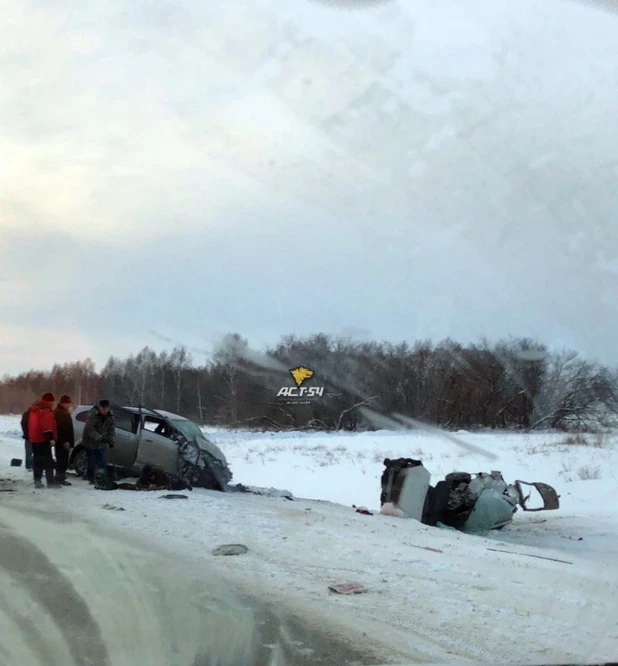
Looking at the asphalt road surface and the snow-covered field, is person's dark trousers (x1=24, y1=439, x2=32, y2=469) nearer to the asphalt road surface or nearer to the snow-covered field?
the snow-covered field

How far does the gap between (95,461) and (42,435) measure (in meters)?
1.48

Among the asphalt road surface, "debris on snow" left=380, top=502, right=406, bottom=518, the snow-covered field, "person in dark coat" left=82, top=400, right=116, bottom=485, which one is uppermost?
"person in dark coat" left=82, top=400, right=116, bottom=485

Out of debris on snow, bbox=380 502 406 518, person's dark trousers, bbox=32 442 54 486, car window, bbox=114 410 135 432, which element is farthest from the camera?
car window, bbox=114 410 135 432

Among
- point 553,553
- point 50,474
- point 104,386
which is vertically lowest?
point 553,553

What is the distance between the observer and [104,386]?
1920cm

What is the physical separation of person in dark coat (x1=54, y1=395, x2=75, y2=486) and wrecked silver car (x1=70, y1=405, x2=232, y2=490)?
67 centimetres

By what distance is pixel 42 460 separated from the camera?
46.0 ft

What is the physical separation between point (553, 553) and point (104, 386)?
11.8 metres

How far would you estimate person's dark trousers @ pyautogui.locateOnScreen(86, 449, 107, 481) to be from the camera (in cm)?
1471

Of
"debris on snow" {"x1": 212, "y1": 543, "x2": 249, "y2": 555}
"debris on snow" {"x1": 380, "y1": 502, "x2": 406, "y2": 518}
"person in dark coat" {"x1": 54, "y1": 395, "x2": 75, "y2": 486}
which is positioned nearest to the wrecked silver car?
"person in dark coat" {"x1": 54, "y1": 395, "x2": 75, "y2": 486}

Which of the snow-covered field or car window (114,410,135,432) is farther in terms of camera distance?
car window (114,410,135,432)

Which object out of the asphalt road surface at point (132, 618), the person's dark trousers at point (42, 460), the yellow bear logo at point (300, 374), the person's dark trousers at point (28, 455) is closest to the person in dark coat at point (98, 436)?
the person's dark trousers at point (42, 460)

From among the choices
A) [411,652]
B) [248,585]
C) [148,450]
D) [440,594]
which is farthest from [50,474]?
[411,652]

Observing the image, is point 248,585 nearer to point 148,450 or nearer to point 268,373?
point 148,450
